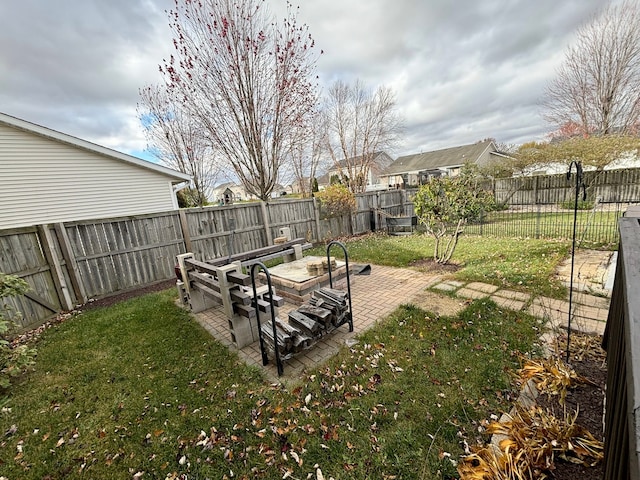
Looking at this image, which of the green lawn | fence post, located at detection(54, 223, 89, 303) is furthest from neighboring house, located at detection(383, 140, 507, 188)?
fence post, located at detection(54, 223, 89, 303)

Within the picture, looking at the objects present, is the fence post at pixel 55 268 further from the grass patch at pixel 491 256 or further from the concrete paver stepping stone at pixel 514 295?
the concrete paver stepping stone at pixel 514 295

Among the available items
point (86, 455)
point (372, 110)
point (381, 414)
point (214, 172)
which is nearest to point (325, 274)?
point (381, 414)

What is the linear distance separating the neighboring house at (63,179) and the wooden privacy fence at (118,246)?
400cm

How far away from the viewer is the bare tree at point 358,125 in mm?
19406

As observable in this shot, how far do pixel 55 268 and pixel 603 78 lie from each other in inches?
994

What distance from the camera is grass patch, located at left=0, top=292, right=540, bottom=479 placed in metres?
2.14

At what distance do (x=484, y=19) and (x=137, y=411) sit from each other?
36.7ft

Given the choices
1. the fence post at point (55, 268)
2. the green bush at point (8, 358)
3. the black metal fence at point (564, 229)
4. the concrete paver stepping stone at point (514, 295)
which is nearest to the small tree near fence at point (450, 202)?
the concrete paver stepping stone at point (514, 295)

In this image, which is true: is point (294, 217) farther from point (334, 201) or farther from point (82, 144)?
point (82, 144)

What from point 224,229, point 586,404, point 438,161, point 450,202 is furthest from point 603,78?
point 224,229

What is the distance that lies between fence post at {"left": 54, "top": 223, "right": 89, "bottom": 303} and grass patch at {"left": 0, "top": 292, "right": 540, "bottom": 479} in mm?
2112

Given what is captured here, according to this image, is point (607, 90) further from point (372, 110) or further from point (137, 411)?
point (137, 411)

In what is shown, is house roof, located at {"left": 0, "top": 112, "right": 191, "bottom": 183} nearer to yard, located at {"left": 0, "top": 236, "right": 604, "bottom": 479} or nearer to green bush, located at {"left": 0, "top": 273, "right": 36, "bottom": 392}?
green bush, located at {"left": 0, "top": 273, "right": 36, "bottom": 392}

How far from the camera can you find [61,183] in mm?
8898
